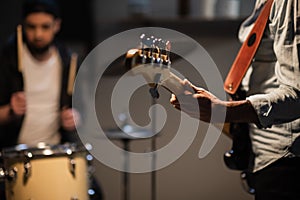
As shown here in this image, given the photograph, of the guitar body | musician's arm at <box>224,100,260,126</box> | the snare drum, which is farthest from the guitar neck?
the snare drum

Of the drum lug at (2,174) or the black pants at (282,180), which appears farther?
the drum lug at (2,174)

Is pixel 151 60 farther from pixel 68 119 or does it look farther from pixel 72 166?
pixel 68 119

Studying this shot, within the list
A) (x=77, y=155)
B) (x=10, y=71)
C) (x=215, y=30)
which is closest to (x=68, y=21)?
(x=10, y=71)

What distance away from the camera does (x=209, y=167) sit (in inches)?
147

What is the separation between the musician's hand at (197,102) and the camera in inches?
65.2

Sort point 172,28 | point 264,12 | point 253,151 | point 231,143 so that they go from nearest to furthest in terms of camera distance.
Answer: point 264,12 → point 253,151 → point 231,143 → point 172,28

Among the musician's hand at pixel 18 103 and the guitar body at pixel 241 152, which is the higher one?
the guitar body at pixel 241 152

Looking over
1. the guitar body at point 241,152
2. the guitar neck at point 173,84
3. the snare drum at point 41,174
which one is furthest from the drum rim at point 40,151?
the guitar neck at point 173,84

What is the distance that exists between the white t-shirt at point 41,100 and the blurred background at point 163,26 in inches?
13.3

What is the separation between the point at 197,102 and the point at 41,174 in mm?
1096

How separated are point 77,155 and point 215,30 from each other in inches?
65.0

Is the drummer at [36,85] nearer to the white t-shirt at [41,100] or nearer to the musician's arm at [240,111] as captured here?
the white t-shirt at [41,100]

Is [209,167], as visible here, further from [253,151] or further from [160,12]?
[253,151]

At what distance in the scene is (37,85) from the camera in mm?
3609
